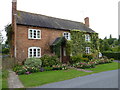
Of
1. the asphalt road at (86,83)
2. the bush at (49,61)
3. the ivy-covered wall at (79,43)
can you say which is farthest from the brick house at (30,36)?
the asphalt road at (86,83)

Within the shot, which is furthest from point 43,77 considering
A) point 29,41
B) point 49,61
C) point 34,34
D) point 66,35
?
point 66,35

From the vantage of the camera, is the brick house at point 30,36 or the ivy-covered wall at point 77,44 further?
the ivy-covered wall at point 77,44

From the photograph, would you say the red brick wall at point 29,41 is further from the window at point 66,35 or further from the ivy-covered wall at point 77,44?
the ivy-covered wall at point 77,44

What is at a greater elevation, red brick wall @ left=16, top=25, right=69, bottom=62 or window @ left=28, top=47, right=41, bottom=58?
red brick wall @ left=16, top=25, right=69, bottom=62

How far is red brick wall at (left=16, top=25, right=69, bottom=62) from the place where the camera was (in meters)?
14.1

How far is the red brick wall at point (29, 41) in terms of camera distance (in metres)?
14.1

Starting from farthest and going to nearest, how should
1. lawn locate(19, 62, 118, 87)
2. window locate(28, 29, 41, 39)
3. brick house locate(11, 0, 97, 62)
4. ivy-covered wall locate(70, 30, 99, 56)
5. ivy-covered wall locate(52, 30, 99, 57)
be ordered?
1. ivy-covered wall locate(70, 30, 99, 56)
2. ivy-covered wall locate(52, 30, 99, 57)
3. window locate(28, 29, 41, 39)
4. brick house locate(11, 0, 97, 62)
5. lawn locate(19, 62, 118, 87)

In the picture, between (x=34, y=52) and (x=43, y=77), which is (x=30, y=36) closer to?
(x=34, y=52)

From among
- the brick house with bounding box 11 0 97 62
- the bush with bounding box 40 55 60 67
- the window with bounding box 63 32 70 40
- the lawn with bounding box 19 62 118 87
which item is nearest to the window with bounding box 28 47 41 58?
the brick house with bounding box 11 0 97 62

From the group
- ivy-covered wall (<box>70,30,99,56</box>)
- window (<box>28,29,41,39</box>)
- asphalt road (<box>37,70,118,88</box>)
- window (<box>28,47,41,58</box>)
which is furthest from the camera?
ivy-covered wall (<box>70,30,99,56</box>)

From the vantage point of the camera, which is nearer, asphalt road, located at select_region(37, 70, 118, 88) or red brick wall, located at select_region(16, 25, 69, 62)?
asphalt road, located at select_region(37, 70, 118, 88)

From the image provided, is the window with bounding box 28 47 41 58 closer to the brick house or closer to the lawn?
the brick house

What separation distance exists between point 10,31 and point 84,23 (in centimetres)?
1720

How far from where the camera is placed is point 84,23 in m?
24.5
